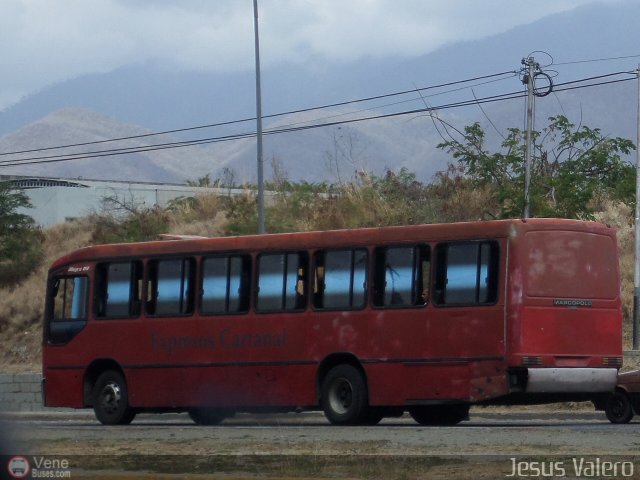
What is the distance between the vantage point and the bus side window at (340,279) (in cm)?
1988

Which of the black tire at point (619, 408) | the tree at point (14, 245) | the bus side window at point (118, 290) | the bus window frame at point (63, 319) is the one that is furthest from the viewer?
the tree at point (14, 245)

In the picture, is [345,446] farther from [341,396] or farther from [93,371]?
[93,371]

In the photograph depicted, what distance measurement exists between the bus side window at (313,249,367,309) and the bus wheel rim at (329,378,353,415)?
3.75 feet

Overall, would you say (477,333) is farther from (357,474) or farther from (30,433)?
(30,433)

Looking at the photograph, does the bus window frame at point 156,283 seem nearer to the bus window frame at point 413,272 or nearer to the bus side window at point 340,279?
the bus side window at point 340,279

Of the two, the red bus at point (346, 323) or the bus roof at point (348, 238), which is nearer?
the red bus at point (346, 323)

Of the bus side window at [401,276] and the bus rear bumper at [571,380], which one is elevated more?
the bus side window at [401,276]

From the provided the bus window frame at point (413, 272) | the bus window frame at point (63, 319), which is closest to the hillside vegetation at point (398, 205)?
the bus window frame at point (63, 319)

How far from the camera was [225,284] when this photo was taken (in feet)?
70.3

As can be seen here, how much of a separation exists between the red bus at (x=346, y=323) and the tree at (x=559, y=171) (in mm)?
13129

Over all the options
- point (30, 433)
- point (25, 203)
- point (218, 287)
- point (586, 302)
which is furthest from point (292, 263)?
point (25, 203)

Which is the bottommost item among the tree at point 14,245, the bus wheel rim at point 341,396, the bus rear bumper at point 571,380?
the bus wheel rim at point 341,396

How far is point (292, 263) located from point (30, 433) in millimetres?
11673

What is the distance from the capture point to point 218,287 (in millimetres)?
21531
